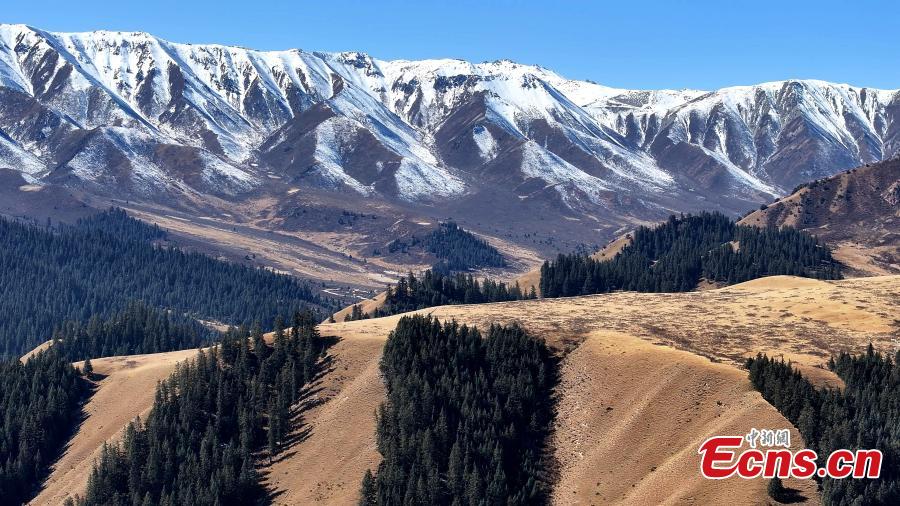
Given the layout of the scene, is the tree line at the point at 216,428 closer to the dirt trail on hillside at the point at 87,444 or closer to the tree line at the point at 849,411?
the dirt trail on hillside at the point at 87,444

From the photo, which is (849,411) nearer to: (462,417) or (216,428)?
(462,417)

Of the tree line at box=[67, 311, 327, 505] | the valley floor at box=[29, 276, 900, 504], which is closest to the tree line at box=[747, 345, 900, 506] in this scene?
the valley floor at box=[29, 276, 900, 504]

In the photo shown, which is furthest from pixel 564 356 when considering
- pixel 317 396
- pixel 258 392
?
pixel 258 392

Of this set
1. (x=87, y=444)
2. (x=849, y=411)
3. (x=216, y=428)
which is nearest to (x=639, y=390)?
(x=849, y=411)

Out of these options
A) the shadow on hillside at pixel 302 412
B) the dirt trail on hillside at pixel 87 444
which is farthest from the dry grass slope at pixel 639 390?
the dirt trail on hillside at pixel 87 444

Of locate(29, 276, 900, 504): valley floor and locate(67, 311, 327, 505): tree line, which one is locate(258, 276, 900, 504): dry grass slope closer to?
locate(29, 276, 900, 504): valley floor

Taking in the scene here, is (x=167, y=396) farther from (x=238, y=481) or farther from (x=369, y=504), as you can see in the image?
(x=369, y=504)
